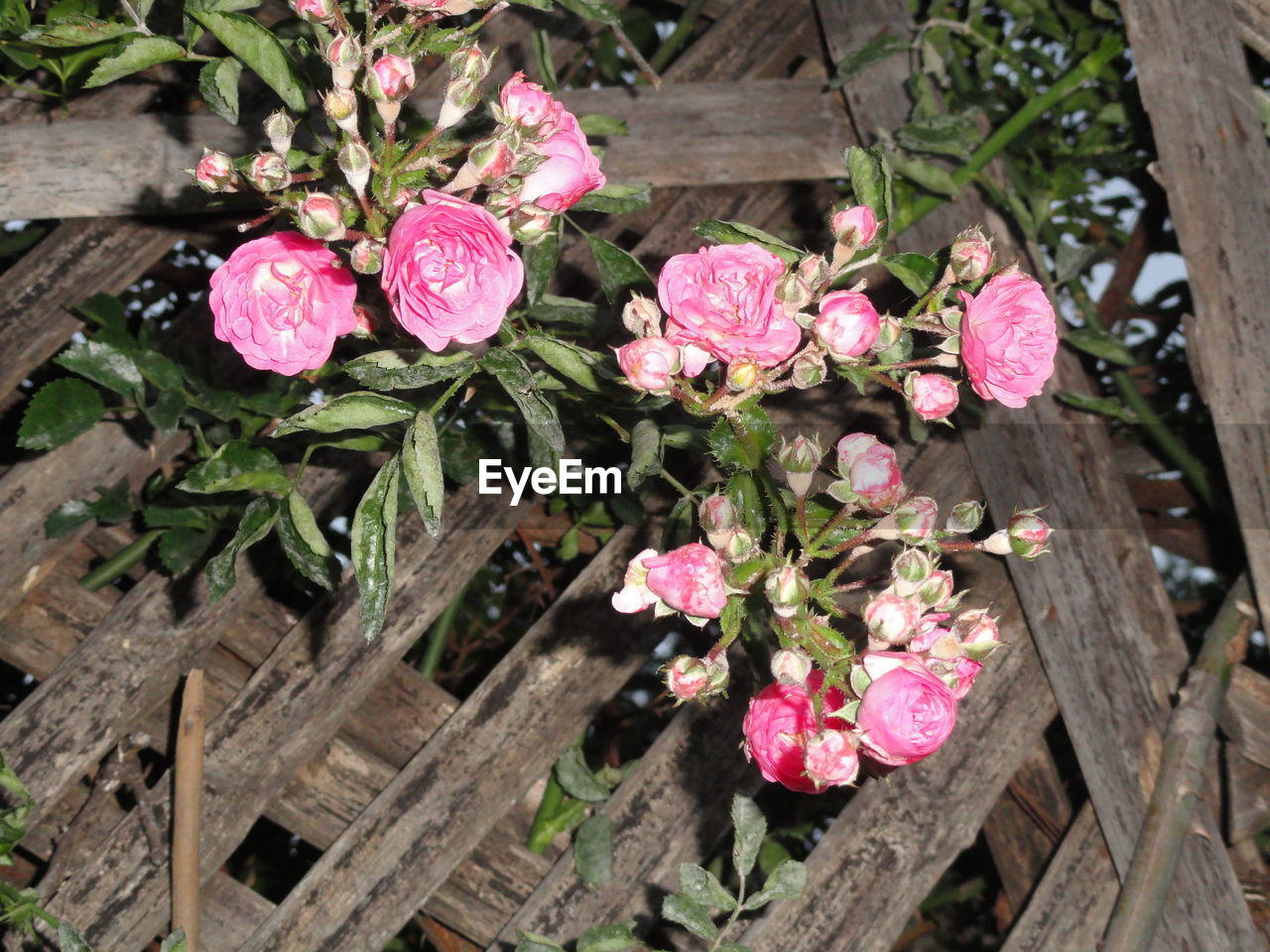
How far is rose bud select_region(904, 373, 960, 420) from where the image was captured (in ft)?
2.04

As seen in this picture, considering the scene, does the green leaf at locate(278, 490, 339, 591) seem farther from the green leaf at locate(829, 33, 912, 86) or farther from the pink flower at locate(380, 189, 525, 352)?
the green leaf at locate(829, 33, 912, 86)

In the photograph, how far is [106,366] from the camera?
928mm

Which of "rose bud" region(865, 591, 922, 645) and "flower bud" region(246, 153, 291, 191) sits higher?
"flower bud" region(246, 153, 291, 191)

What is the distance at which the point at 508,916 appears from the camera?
1.04 meters

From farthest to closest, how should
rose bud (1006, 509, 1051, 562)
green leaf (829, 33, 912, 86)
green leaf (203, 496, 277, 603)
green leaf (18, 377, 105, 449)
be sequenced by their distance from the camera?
green leaf (829, 33, 912, 86), green leaf (18, 377, 105, 449), green leaf (203, 496, 277, 603), rose bud (1006, 509, 1051, 562)

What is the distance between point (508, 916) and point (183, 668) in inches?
14.9

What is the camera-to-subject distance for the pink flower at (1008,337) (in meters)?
0.59

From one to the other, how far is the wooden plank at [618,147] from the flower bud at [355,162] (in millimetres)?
493

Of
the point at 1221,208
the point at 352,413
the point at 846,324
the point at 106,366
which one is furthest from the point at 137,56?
the point at 1221,208

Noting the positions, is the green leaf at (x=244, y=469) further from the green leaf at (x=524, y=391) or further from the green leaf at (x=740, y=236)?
the green leaf at (x=740, y=236)

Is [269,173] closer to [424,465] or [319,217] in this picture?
[319,217]

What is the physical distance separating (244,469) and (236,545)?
8cm

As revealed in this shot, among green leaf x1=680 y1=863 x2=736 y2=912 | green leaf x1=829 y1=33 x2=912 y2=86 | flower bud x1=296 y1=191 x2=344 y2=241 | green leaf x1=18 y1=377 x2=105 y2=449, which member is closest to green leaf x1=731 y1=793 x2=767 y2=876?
green leaf x1=680 y1=863 x2=736 y2=912

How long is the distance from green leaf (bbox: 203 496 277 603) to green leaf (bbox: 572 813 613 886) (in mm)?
411
